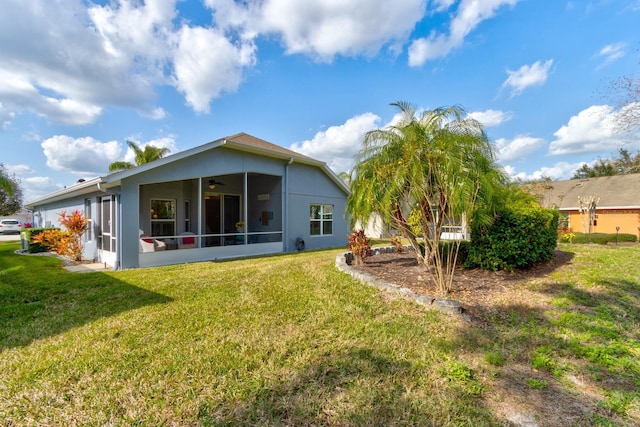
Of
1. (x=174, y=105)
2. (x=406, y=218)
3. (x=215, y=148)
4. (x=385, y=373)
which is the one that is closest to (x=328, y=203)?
(x=215, y=148)

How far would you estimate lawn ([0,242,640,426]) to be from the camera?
7.43ft

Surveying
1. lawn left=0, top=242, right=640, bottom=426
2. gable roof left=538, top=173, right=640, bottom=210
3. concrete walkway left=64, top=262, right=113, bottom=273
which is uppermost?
gable roof left=538, top=173, right=640, bottom=210

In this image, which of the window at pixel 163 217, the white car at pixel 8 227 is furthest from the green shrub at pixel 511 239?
the white car at pixel 8 227

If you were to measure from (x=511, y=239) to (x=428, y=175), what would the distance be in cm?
279

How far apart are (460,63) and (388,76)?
114 inches

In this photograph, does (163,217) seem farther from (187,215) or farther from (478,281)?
(478,281)

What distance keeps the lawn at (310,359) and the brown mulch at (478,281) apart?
0.92 feet

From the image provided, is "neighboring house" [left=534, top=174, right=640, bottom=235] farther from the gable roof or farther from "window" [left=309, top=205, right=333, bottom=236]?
"window" [left=309, top=205, right=333, bottom=236]

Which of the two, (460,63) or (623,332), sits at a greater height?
(460,63)

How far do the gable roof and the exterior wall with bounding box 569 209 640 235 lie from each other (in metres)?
0.56

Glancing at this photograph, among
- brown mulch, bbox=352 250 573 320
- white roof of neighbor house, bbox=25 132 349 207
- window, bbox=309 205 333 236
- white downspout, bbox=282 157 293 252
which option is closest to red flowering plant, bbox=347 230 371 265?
brown mulch, bbox=352 250 573 320

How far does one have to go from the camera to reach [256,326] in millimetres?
3799

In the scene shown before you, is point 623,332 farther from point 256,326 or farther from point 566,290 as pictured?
point 256,326

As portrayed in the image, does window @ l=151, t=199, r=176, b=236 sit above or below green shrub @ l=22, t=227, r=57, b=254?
above
